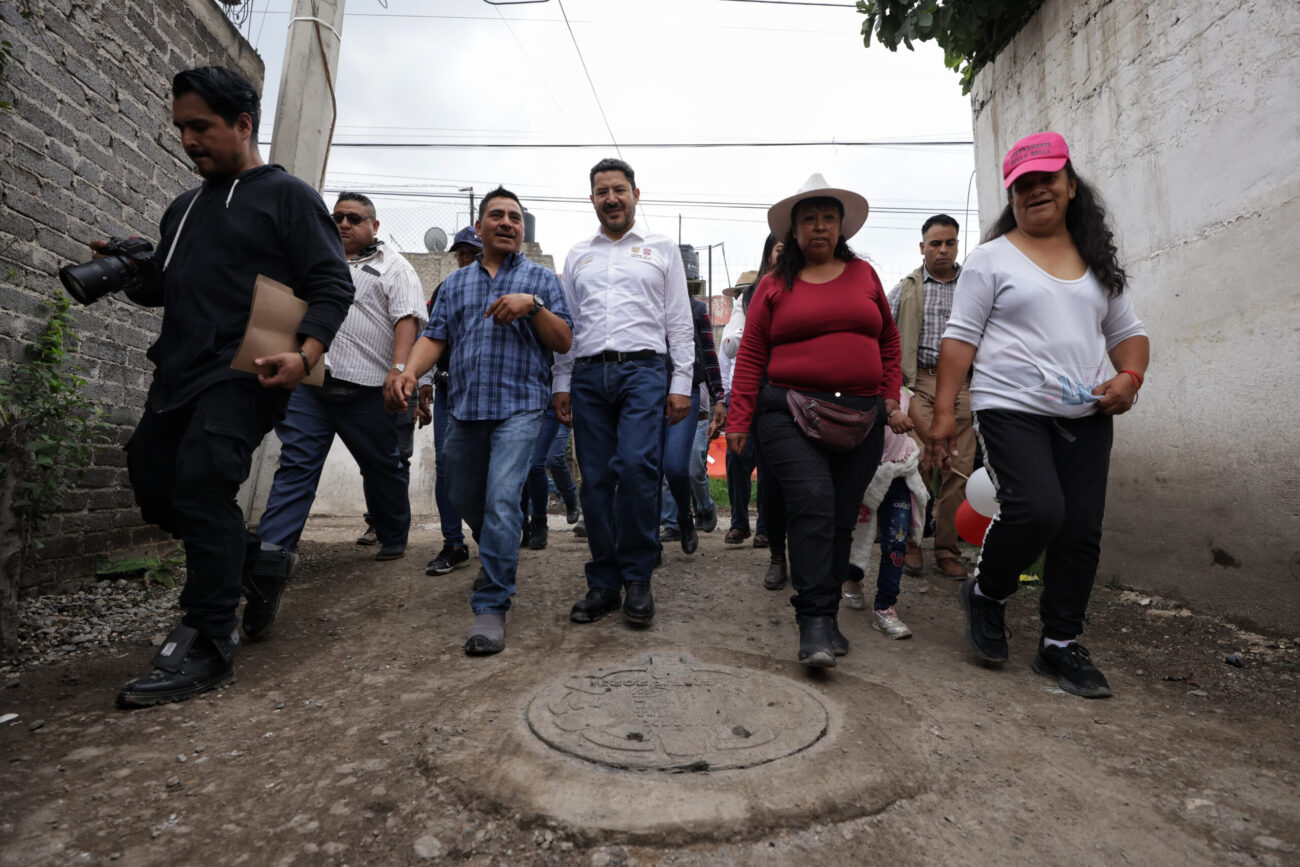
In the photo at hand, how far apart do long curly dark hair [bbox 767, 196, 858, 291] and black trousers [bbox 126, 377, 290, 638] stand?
188cm

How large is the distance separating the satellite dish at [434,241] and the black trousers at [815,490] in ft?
66.1

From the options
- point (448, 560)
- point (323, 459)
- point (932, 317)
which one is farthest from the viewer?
point (932, 317)

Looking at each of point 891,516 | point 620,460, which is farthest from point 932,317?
point 620,460

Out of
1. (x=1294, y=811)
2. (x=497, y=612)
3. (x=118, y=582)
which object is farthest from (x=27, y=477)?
(x=1294, y=811)

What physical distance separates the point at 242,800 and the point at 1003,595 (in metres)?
2.44

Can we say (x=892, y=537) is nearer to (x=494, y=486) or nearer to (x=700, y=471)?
(x=494, y=486)

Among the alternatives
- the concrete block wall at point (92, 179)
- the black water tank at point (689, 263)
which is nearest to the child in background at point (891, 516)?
the concrete block wall at point (92, 179)

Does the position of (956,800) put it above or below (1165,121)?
below

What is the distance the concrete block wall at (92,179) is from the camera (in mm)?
3289

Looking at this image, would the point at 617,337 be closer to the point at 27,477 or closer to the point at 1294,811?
the point at 27,477

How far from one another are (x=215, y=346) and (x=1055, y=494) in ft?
9.04

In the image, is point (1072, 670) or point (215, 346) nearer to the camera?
point (215, 346)

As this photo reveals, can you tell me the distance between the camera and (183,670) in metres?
2.32

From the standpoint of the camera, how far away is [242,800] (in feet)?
5.69
